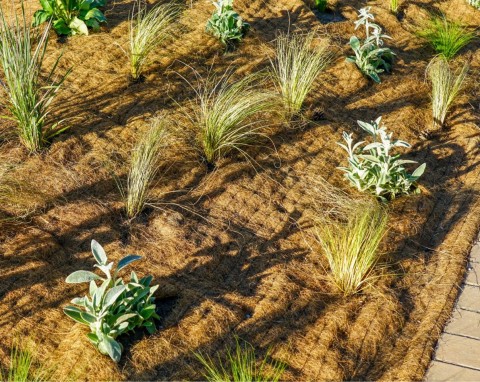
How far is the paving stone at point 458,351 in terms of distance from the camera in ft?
11.5

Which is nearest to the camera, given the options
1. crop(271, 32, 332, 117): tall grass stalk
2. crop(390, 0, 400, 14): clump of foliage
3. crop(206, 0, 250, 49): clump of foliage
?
crop(271, 32, 332, 117): tall grass stalk

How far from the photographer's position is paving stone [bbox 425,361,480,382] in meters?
3.40

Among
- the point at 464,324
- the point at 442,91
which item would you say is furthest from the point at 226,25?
the point at 464,324

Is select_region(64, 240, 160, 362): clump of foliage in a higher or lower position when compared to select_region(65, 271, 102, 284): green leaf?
lower

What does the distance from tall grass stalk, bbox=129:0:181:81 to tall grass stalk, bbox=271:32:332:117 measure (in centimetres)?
92

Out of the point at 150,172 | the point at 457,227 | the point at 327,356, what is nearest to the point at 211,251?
the point at 150,172

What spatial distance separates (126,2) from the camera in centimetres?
604

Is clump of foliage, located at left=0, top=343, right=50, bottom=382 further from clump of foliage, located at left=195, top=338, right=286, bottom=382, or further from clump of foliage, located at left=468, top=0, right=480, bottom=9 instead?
clump of foliage, located at left=468, top=0, right=480, bottom=9

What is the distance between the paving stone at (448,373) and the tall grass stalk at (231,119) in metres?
1.86

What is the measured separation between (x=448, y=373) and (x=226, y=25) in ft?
10.9

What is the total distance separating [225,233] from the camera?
409cm

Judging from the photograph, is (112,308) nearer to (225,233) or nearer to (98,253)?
(98,253)

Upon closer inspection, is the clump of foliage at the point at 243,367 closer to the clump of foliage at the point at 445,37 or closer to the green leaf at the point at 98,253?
the green leaf at the point at 98,253

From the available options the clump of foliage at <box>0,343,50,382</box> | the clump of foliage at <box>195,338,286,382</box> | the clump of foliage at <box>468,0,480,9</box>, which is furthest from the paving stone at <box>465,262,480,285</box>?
the clump of foliage at <box>468,0,480,9</box>
